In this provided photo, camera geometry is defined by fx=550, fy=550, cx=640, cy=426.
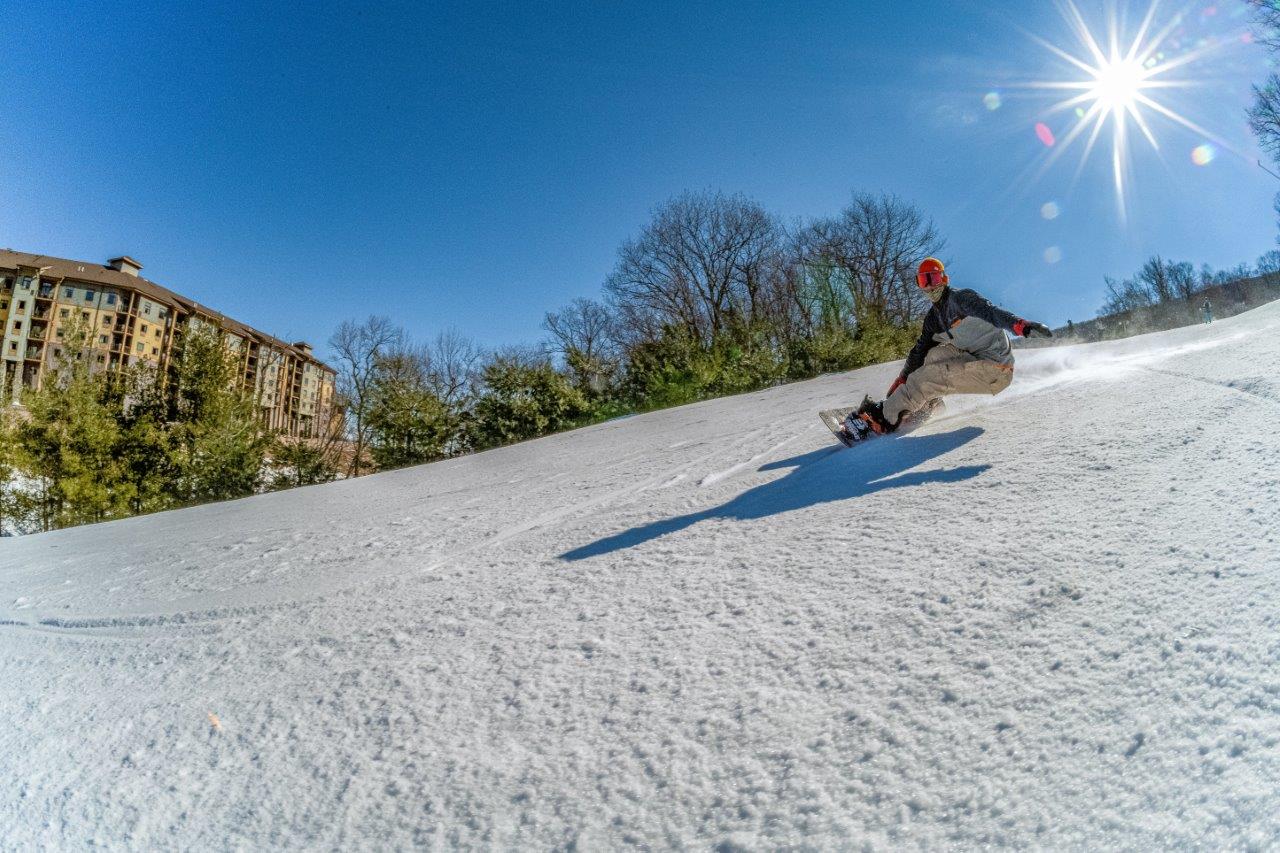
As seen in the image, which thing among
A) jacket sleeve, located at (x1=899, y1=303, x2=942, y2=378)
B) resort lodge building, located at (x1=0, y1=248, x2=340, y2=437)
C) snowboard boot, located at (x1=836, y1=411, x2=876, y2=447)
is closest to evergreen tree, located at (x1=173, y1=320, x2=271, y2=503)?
snowboard boot, located at (x1=836, y1=411, x2=876, y2=447)

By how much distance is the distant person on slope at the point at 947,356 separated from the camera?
374 centimetres

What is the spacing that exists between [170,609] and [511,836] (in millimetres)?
2498

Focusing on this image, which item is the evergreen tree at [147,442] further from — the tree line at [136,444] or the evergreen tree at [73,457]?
the evergreen tree at [73,457]

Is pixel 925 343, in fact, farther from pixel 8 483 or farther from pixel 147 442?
pixel 8 483

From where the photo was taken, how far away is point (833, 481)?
9.82 ft

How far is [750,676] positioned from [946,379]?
3325 mm

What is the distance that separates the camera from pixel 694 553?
2271 millimetres

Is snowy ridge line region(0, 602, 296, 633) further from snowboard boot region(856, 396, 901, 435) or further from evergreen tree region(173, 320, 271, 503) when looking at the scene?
evergreen tree region(173, 320, 271, 503)

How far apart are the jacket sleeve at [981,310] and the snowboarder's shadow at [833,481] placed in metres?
0.70

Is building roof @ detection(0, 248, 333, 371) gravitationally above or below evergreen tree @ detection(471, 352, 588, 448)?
above

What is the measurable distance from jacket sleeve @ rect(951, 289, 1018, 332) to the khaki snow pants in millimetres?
270

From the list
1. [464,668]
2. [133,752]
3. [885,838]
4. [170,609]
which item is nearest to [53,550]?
[170,609]

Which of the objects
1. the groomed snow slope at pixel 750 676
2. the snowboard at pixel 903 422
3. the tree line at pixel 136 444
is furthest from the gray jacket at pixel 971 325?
the tree line at pixel 136 444

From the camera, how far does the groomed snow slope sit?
0.95 metres
